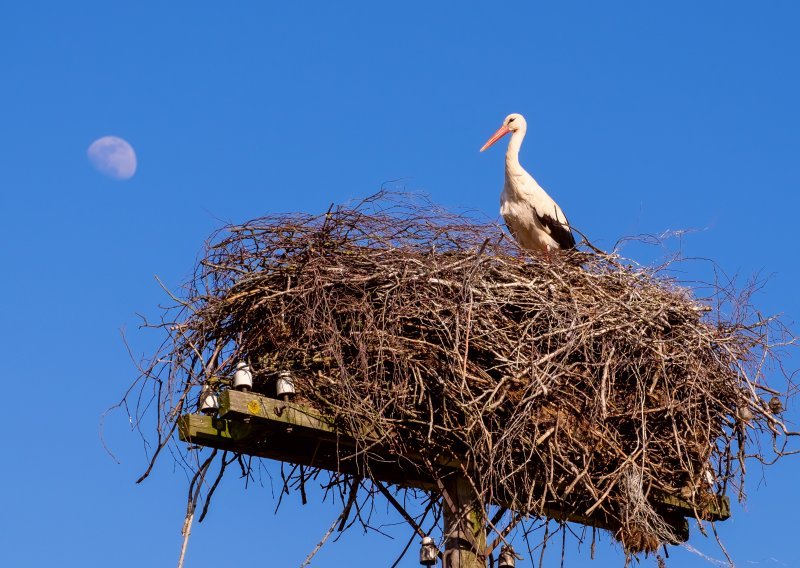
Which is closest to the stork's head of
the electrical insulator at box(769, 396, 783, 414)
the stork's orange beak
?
the stork's orange beak

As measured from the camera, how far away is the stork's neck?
10078mm

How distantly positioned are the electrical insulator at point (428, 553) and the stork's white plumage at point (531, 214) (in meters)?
3.80

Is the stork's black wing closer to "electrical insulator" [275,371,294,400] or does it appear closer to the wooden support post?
the wooden support post

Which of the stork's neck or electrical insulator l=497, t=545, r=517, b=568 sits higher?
the stork's neck

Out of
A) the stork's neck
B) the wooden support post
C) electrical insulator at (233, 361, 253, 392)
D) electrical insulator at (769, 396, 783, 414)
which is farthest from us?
the stork's neck

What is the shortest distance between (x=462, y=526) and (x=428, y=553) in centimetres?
27

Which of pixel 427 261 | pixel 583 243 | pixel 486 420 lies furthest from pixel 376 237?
pixel 583 243

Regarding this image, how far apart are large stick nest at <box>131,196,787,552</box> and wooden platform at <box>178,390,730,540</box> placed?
9 centimetres

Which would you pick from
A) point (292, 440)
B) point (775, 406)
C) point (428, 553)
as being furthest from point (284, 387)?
point (775, 406)

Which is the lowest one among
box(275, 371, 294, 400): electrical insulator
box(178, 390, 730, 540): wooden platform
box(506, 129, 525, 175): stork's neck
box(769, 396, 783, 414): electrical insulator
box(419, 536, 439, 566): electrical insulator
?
box(419, 536, 439, 566): electrical insulator

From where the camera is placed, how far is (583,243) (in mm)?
8391

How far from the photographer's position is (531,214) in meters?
9.74

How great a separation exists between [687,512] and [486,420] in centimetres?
164

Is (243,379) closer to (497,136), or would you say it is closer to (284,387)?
(284,387)
